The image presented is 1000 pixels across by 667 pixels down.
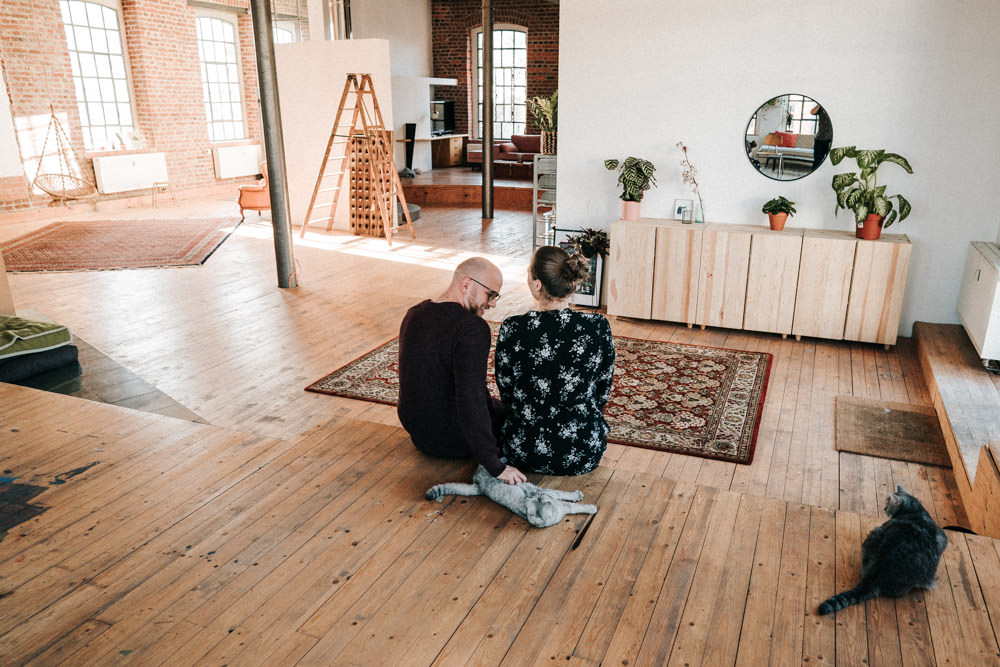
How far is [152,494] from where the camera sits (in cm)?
281

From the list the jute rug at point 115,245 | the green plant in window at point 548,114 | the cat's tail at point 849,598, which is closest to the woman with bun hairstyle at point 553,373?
the cat's tail at point 849,598

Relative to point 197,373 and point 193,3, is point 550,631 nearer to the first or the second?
point 197,373

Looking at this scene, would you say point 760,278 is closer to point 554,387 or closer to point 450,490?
point 554,387

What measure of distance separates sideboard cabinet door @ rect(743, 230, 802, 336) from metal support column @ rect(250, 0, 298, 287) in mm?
4348

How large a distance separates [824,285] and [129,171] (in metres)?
11.1

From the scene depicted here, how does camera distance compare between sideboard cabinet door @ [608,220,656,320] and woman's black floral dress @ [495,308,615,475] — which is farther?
sideboard cabinet door @ [608,220,656,320]

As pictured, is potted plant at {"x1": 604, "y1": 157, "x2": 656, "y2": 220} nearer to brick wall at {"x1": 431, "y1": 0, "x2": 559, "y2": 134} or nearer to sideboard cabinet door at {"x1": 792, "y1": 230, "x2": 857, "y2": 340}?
sideboard cabinet door at {"x1": 792, "y1": 230, "x2": 857, "y2": 340}

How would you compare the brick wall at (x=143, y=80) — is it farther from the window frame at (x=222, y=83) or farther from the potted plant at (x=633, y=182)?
the potted plant at (x=633, y=182)

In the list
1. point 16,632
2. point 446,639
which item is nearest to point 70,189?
point 16,632

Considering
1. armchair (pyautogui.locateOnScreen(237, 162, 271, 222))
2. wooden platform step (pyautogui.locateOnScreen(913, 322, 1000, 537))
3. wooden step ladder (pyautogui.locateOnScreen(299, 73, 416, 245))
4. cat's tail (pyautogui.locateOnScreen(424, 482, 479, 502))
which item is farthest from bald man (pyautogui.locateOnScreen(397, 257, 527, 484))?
armchair (pyautogui.locateOnScreen(237, 162, 271, 222))

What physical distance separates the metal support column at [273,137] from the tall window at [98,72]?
6.70 meters

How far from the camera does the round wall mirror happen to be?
5.70 m

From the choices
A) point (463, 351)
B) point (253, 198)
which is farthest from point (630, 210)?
point (253, 198)

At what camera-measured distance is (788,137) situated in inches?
229
